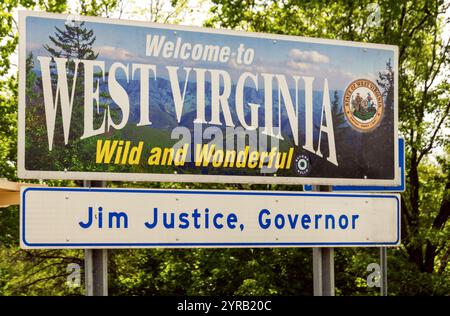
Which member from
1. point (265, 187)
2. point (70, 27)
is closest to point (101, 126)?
point (70, 27)

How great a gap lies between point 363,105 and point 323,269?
1562 mm

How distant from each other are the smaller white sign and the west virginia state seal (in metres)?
0.70

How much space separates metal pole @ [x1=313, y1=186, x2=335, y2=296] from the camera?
856 cm

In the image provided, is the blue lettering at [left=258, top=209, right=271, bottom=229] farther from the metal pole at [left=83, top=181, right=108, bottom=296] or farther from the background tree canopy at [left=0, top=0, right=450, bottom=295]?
the background tree canopy at [left=0, top=0, right=450, bottom=295]

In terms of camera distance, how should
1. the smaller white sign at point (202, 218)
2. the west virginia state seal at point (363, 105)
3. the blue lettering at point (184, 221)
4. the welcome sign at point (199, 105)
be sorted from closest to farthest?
the smaller white sign at point (202, 218) < the welcome sign at point (199, 105) < the blue lettering at point (184, 221) < the west virginia state seal at point (363, 105)

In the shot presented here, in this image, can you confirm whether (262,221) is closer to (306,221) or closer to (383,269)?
(306,221)

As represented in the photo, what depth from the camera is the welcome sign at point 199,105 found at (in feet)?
25.4

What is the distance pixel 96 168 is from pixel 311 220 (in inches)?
76.4

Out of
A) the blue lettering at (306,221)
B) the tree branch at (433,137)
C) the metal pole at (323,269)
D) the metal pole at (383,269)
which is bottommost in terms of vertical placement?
the metal pole at (383,269)

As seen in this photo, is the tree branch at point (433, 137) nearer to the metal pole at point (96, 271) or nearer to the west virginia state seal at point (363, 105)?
the west virginia state seal at point (363, 105)

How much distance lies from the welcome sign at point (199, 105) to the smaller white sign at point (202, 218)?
21 centimetres

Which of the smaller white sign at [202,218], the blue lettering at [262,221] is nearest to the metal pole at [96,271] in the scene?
the smaller white sign at [202,218]

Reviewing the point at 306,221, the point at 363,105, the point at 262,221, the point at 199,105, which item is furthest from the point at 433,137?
the point at 199,105

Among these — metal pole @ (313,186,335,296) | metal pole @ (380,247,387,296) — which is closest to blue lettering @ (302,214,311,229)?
metal pole @ (313,186,335,296)
